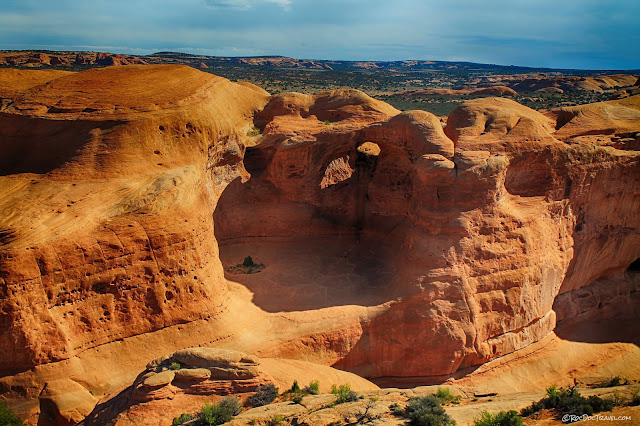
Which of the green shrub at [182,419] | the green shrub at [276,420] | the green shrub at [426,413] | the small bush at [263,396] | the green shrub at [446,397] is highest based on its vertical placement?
the green shrub at [426,413]

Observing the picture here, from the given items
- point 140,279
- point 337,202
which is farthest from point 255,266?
point 140,279

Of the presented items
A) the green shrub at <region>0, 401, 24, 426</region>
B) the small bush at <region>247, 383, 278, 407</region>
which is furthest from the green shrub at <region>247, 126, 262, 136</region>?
the green shrub at <region>0, 401, 24, 426</region>

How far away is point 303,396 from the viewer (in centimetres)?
1037

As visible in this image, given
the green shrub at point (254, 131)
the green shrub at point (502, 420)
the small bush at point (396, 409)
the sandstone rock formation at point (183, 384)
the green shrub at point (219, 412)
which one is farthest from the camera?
the green shrub at point (254, 131)

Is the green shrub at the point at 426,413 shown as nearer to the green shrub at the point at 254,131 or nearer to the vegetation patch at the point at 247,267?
the vegetation patch at the point at 247,267

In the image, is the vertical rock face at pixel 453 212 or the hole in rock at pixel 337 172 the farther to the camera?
the hole in rock at pixel 337 172

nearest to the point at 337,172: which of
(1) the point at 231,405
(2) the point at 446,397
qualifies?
(2) the point at 446,397

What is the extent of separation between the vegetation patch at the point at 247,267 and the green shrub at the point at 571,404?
10.3 meters

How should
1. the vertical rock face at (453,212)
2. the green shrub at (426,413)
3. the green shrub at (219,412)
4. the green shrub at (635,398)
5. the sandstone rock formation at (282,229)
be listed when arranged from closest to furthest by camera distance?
1. the green shrub at (426,413)
2. the green shrub at (635,398)
3. the green shrub at (219,412)
4. the sandstone rock formation at (282,229)
5. the vertical rock face at (453,212)

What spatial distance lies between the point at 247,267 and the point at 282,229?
249 centimetres

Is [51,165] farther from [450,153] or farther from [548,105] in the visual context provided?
[548,105]

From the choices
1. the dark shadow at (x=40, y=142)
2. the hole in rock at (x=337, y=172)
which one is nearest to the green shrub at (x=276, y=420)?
the dark shadow at (x=40, y=142)

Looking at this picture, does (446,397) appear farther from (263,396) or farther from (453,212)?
(453,212)

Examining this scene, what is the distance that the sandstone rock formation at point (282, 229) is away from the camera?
426 inches
